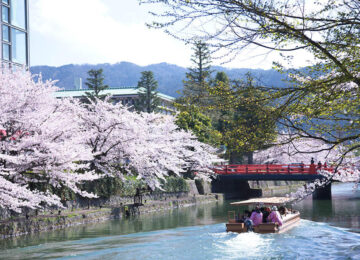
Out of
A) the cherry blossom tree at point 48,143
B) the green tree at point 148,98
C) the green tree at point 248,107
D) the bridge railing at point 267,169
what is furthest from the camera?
the green tree at point 148,98

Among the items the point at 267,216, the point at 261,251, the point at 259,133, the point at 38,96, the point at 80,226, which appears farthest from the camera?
the point at 80,226

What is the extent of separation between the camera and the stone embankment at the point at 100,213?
23812 mm

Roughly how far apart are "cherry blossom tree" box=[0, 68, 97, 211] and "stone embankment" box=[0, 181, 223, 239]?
1.11m

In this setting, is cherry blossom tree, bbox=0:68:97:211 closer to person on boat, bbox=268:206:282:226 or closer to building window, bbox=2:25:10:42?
person on boat, bbox=268:206:282:226

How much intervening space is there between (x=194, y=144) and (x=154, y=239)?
2617 centimetres

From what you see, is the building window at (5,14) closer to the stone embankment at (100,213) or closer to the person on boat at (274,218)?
the stone embankment at (100,213)

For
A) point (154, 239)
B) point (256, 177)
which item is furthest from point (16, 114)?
point (256, 177)

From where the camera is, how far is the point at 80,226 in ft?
89.0

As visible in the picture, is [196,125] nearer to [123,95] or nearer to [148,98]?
[148,98]

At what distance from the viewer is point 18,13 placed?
38.7 metres

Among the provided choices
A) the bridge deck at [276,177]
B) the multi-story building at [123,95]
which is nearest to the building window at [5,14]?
the bridge deck at [276,177]

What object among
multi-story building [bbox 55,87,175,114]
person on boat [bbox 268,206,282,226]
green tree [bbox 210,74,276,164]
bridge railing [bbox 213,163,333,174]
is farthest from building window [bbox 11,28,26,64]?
multi-story building [bbox 55,87,175,114]

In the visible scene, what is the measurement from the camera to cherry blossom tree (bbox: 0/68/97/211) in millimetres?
23719

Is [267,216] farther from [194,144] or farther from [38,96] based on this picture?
[194,144]
